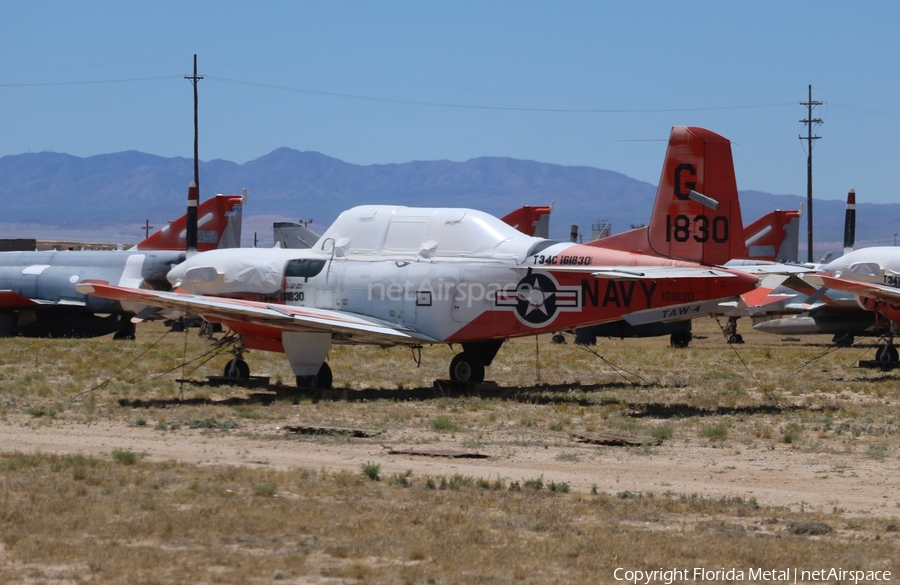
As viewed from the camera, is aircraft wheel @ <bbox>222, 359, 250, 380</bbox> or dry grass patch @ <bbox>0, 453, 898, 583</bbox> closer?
dry grass patch @ <bbox>0, 453, 898, 583</bbox>

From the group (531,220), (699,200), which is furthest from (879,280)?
(699,200)

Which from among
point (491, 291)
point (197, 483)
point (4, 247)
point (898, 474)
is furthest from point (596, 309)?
point (4, 247)

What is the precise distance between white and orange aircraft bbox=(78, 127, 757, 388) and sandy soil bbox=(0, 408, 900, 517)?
392 centimetres

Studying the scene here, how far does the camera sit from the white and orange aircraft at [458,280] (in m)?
19.6

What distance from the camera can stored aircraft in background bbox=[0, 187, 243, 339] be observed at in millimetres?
38969

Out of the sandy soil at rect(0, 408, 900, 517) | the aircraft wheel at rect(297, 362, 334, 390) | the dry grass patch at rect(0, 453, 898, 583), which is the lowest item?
the dry grass patch at rect(0, 453, 898, 583)

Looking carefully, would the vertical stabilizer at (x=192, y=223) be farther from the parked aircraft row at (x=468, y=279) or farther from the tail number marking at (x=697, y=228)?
the tail number marking at (x=697, y=228)

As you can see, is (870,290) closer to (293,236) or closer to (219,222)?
(293,236)

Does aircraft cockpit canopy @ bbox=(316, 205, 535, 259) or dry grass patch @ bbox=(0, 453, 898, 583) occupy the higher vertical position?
aircraft cockpit canopy @ bbox=(316, 205, 535, 259)

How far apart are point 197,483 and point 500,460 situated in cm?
385

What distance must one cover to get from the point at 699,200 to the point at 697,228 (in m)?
0.49

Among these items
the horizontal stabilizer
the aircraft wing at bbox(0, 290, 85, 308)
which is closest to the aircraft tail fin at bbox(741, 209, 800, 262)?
the horizontal stabilizer

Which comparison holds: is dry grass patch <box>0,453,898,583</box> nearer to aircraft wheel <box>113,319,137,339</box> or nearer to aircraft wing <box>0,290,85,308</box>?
aircraft wheel <box>113,319,137,339</box>

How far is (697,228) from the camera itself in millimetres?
19766
